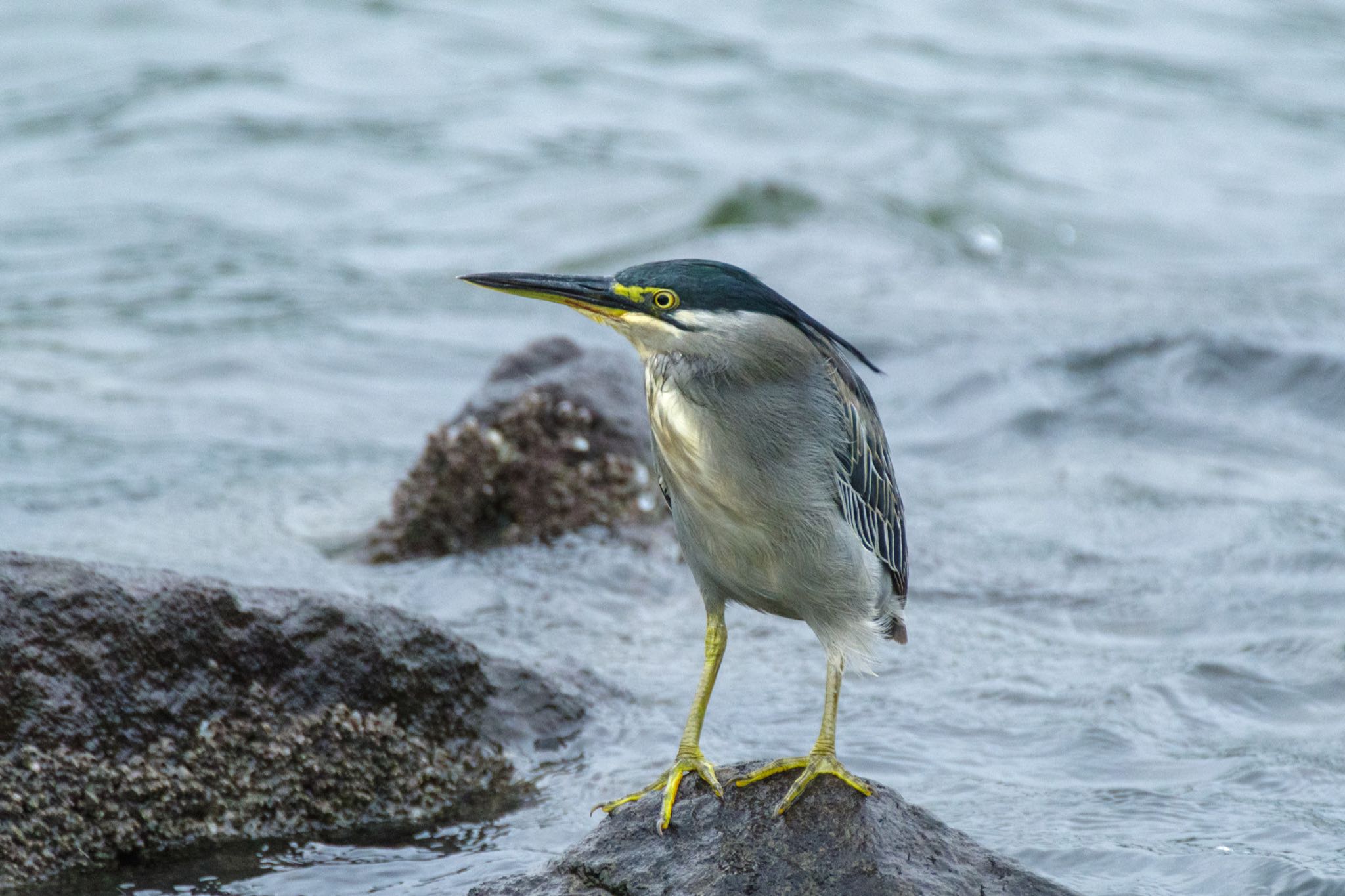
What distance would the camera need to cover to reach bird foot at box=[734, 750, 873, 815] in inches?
140

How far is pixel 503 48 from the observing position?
19562 mm

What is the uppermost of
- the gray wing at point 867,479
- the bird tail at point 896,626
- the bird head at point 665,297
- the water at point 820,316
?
the bird head at point 665,297

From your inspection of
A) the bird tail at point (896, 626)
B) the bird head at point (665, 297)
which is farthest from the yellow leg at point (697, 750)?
the bird head at point (665, 297)

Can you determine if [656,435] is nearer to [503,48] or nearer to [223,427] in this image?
[223,427]

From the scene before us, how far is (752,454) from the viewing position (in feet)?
11.2

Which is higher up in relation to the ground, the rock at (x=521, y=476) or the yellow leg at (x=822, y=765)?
the yellow leg at (x=822, y=765)

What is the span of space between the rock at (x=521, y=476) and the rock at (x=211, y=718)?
2.26m

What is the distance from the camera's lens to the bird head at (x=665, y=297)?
3262mm

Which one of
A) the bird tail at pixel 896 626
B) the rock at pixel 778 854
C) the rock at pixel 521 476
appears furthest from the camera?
the rock at pixel 521 476

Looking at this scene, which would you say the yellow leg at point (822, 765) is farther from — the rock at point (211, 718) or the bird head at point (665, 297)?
the rock at point (211, 718)

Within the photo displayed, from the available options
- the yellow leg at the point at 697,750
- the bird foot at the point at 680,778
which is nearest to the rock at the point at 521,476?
the yellow leg at the point at 697,750

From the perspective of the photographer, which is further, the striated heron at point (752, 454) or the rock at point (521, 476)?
the rock at point (521, 476)

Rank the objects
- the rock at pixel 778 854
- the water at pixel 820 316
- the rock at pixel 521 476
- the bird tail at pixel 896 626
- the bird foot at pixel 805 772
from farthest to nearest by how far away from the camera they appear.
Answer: the rock at pixel 521 476
the water at pixel 820 316
the bird tail at pixel 896 626
the bird foot at pixel 805 772
the rock at pixel 778 854

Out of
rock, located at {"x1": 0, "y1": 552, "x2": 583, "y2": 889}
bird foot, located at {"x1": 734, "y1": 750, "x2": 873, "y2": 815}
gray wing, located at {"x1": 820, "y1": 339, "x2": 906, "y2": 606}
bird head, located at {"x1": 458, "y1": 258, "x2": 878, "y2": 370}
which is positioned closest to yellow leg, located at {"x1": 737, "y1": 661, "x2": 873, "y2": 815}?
bird foot, located at {"x1": 734, "y1": 750, "x2": 873, "y2": 815}
